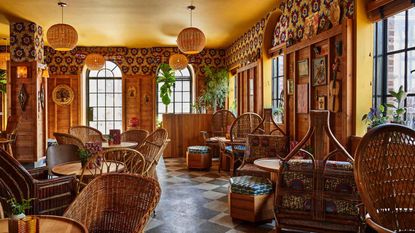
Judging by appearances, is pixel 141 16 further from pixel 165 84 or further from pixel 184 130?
pixel 184 130

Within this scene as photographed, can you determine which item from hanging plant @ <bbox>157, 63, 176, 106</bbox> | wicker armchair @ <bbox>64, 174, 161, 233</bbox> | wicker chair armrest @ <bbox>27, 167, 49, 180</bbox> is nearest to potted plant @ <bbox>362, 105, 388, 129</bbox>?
wicker armchair @ <bbox>64, 174, 161, 233</bbox>

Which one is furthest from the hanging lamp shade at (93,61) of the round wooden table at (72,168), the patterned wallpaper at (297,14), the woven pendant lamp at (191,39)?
the round wooden table at (72,168)

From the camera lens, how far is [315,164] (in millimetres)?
2641

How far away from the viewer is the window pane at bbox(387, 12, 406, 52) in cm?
320

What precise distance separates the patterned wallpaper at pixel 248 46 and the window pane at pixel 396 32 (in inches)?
110

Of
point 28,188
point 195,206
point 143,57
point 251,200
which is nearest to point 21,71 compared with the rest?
point 143,57

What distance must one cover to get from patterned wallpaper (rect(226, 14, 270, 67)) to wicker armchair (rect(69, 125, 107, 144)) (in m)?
3.25

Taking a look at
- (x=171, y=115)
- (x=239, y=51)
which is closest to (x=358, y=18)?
(x=239, y=51)

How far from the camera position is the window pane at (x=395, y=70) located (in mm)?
3201

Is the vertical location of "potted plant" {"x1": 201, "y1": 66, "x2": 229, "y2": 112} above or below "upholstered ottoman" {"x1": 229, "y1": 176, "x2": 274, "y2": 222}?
above

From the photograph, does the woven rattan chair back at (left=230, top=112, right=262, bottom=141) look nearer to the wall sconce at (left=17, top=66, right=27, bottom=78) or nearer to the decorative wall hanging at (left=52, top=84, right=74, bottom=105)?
the wall sconce at (left=17, top=66, right=27, bottom=78)

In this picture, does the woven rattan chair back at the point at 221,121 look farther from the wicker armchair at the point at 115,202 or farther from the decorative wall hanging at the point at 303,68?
the wicker armchair at the point at 115,202

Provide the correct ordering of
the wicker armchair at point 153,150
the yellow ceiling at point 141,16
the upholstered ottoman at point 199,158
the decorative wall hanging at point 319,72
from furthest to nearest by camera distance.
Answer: the upholstered ottoman at point 199,158 → the yellow ceiling at point 141,16 → the decorative wall hanging at point 319,72 → the wicker armchair at point 153,150

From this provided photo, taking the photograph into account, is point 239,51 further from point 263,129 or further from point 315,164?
point 315,164
